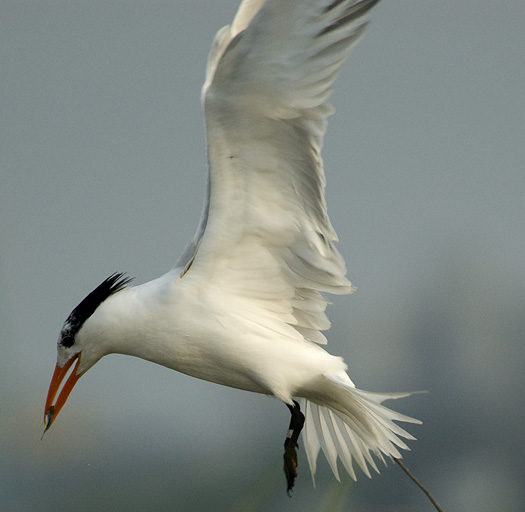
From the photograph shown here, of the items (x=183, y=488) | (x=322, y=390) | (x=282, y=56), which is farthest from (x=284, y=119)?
(x=183, y=488)

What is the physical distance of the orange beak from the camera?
6.05 feet

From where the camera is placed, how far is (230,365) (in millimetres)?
1720

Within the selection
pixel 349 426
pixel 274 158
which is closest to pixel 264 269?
pixel 274 158

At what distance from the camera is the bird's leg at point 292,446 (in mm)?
1793

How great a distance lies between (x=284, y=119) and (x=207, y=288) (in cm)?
35

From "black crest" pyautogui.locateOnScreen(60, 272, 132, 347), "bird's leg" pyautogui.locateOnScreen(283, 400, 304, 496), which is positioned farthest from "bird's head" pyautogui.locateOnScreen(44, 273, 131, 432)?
"bird's leg" pyautogui.locateOnScreen(283, 400, 304, 496)

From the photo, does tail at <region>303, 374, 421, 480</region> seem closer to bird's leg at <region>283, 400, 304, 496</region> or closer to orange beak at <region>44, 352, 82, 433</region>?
bird's leg at <region>283, 400, 304, 496</region>

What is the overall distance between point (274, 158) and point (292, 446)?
0.55m

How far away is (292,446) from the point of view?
1.81 meters

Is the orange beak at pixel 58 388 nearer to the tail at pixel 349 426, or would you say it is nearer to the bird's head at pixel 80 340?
the bird's head at pixel 80 340

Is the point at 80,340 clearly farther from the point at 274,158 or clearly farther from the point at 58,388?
the point at 274,158

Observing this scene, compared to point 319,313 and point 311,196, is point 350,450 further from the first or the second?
point 311,196

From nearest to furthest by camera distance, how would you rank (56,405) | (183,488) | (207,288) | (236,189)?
(236,189) → (207,288) → (56,405) → (183,488)

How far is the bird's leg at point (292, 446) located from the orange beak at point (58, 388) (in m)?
0.41
